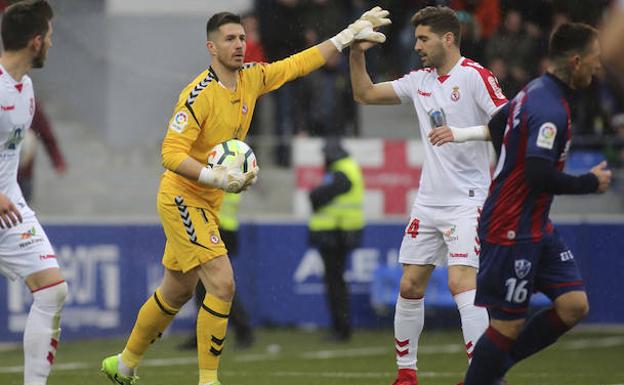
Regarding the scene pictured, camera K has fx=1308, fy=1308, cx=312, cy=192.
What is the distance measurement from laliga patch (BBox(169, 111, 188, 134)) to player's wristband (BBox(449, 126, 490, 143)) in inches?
69.9

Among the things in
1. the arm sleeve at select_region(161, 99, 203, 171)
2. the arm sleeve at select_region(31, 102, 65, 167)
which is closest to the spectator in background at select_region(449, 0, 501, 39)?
the arm sleeve at select_region(31, 102, 65, 167)

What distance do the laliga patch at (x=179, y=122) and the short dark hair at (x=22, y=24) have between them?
3.37ft

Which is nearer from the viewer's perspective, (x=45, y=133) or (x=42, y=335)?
(x=42, y=335)

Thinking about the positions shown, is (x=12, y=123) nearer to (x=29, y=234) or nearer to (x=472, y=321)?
(x=29, y=234)

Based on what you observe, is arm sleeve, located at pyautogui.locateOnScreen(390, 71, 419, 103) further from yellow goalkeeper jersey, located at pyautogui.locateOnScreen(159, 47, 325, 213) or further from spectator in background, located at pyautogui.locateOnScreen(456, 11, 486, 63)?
spectator in background, located at pyautogui.locateOnScreen(456, 11, 486, 63)

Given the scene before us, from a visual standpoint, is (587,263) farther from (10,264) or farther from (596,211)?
(10,264)

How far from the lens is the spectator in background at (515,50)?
16156 millimetres

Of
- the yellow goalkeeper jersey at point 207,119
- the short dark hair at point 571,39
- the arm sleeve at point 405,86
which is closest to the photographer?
the short dark hair at point 571,39

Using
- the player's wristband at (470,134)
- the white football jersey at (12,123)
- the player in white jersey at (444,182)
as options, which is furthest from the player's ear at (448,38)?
the white football jersey at (12,123)

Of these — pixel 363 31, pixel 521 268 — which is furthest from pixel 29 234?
pixel 521 268

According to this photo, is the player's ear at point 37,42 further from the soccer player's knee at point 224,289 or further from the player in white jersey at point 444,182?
the player in white jersey at point 444,182

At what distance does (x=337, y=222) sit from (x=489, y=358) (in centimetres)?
696

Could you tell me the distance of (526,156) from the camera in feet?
23.2

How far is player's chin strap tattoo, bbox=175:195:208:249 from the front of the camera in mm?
8617
